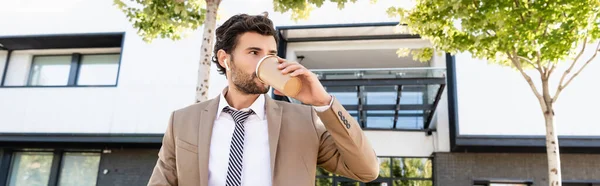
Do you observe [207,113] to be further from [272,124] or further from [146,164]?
[146,164]

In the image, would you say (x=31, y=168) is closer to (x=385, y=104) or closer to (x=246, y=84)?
(x=385, y=104)

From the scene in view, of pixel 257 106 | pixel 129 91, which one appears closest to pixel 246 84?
pixel 257 106

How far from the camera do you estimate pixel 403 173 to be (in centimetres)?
1120

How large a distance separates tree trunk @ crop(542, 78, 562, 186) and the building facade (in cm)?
296

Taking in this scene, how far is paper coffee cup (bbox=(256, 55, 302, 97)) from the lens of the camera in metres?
1.13

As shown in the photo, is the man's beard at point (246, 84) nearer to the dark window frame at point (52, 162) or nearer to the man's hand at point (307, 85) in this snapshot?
the man's hand at point (307, 85)

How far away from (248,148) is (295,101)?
951 centimetres

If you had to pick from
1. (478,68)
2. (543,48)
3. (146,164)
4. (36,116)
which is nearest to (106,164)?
(146,164)

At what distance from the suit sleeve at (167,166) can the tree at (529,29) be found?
227 inches

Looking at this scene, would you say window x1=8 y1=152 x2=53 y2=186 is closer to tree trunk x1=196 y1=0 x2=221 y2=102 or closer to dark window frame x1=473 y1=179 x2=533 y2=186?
tree trunk x1=196 y1=0 x2=221 y2=102

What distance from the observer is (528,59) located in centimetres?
713

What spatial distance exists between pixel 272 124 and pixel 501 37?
20.1 ft

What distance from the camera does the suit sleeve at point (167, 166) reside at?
A: 1400 mm

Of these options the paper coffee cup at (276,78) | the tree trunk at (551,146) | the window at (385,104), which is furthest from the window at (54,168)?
the paper coffee cup at (276,78)
